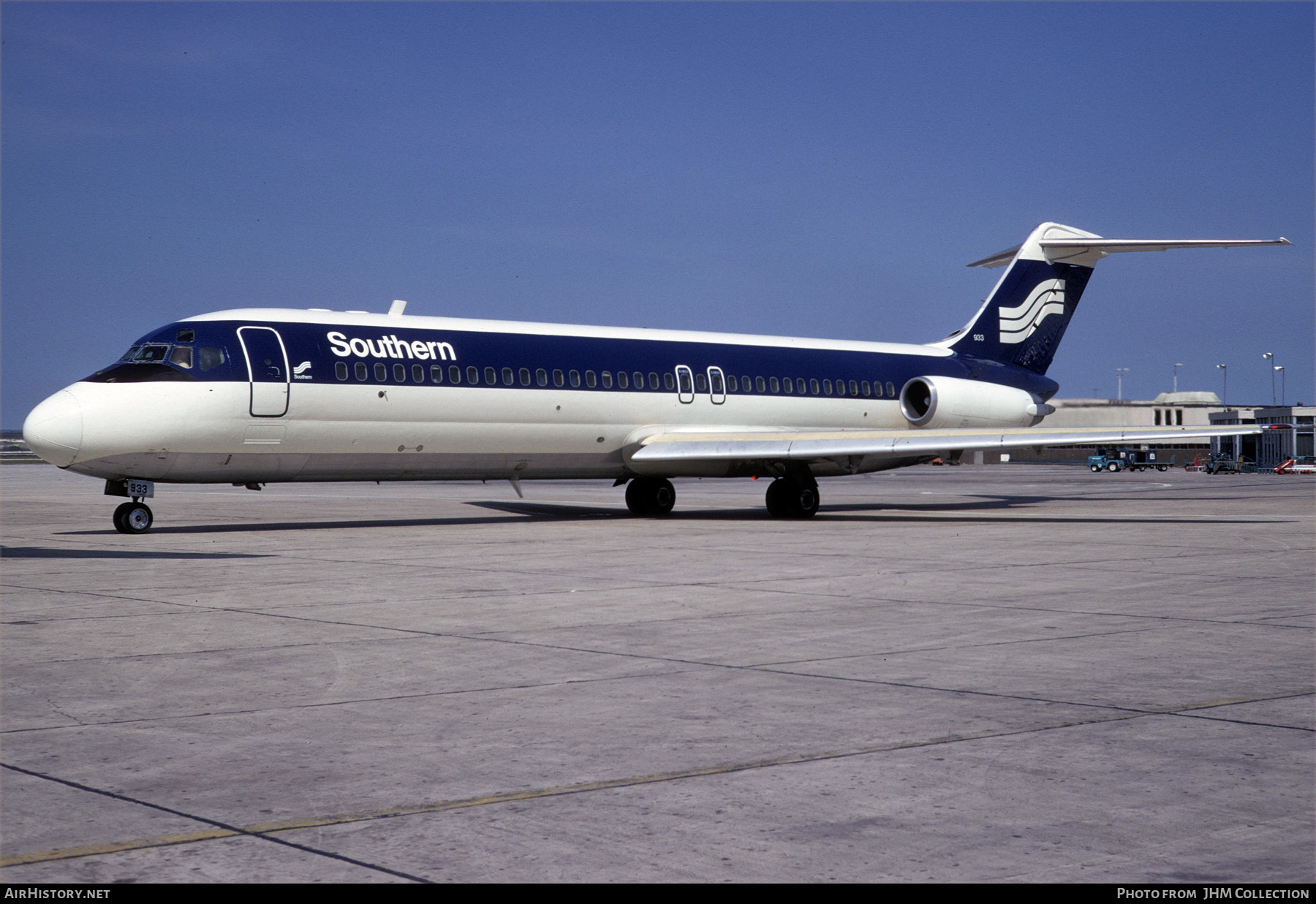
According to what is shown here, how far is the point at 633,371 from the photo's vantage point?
82.3ft

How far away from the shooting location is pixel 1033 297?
30.9 metres

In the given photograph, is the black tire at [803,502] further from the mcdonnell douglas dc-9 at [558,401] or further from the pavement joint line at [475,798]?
the pavement joint line at [475,798]

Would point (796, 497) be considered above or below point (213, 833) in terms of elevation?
below

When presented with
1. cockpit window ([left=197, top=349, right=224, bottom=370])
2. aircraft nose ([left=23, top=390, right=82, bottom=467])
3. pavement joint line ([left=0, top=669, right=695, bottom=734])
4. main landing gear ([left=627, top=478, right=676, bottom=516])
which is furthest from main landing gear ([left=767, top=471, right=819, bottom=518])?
pavement joint line ([left=0, top=669, right=695, bottom=734])

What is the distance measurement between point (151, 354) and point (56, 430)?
2.04 metres

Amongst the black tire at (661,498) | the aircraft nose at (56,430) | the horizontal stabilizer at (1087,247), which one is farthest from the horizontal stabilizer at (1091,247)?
the aircraft nose at (56,430)

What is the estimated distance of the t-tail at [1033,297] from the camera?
3073 cm

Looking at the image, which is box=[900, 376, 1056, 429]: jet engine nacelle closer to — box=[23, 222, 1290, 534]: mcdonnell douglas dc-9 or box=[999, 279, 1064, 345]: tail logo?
box=[23, 222, 1290, 534]: mcdonnell douglas dc-9

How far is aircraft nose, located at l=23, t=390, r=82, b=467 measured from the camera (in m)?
18.0

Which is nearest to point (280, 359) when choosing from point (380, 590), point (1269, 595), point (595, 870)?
point (380, 590)

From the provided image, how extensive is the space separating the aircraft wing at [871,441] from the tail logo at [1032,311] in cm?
782

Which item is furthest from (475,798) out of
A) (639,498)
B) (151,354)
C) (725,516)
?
(639,498)

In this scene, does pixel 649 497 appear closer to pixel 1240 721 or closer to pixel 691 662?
pixel 691 662

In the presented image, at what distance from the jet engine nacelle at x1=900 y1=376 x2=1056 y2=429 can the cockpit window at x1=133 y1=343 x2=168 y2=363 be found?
16473 mm
